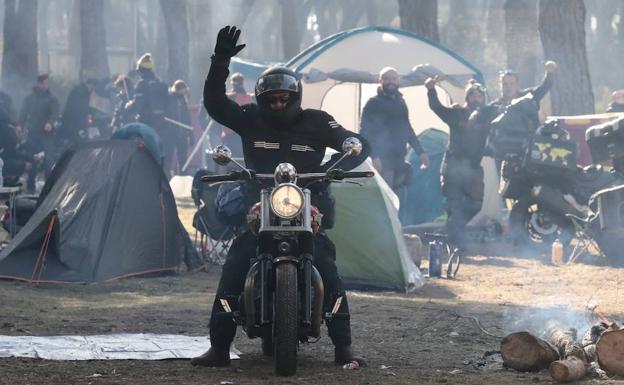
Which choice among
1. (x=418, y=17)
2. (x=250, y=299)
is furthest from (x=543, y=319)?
(x=418, y=17)

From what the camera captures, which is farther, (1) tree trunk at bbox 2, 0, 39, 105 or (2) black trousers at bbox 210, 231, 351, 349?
(1) tree trunk at bbox 2, 0, 39, 105

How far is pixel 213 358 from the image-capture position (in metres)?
7.66

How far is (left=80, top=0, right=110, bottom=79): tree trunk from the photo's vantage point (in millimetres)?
42250

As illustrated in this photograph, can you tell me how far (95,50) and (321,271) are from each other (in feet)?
117

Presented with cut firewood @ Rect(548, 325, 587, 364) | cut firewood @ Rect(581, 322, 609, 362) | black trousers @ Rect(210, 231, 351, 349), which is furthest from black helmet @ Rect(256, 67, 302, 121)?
cut firewood @ Rect(581, 322, 609, 362)

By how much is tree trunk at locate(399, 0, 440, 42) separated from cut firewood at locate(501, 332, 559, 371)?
59.1 feet

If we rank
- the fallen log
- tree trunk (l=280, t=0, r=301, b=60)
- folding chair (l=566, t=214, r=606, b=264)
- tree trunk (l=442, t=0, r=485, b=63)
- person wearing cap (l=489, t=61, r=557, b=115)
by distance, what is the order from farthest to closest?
tree trunk (l=442, t=0, r=485, b=63) < tree trunk (l=280, t=0, r=301, b=60) < person wearing cap (l=489, t=61, r=557, b=115) < folding chair (l=566, t=214, r=606, b=264) < the fallen log

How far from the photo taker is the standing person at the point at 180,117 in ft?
73.3

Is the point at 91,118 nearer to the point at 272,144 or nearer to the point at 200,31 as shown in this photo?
the point at 272,144

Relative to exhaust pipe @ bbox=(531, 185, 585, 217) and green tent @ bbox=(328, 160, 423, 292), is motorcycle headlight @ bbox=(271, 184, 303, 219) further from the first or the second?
exhaust pipe @ bbox=(531, 185, 585, 217)

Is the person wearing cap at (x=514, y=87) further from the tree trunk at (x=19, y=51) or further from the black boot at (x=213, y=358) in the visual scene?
the tree trunk at (x=19, y=51)

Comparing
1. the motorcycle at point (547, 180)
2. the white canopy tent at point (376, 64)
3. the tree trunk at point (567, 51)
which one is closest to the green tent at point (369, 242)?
the motorcycle at point (547, 180)

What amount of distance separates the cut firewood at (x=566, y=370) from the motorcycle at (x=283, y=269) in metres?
1.27

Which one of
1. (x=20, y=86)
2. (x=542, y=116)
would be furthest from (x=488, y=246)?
(x=20, y=86)
